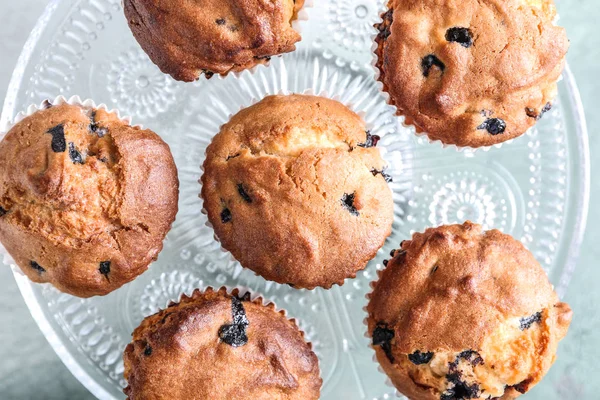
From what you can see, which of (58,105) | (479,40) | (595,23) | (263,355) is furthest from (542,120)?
(58,105)

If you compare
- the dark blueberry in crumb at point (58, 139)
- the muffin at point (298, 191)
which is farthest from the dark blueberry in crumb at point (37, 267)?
the muffin at point (298, 191)

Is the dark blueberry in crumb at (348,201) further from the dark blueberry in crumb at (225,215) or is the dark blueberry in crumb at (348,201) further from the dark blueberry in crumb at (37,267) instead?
the dark blueberry in crumb at (37,267)

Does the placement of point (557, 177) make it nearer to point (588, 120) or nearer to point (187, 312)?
point (588, 120)

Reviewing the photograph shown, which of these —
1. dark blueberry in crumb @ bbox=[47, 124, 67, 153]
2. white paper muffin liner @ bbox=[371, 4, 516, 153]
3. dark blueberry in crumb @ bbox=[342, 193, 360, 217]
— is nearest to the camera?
dark blueberry in crumb @ bbox=[47, 124, 67, 153]

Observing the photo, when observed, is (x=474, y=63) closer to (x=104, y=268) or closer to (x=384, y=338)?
(x=384, y=338)

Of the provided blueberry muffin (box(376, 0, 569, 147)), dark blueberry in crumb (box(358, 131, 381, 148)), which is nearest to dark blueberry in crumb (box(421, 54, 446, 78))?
blueberry muffin (box(376, 0, 569, 147))

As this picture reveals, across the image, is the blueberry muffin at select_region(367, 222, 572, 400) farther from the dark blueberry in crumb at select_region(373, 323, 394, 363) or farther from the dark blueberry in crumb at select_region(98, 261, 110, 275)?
the dark blueberry in crumb at select_region(98, 261, 110, 275)
